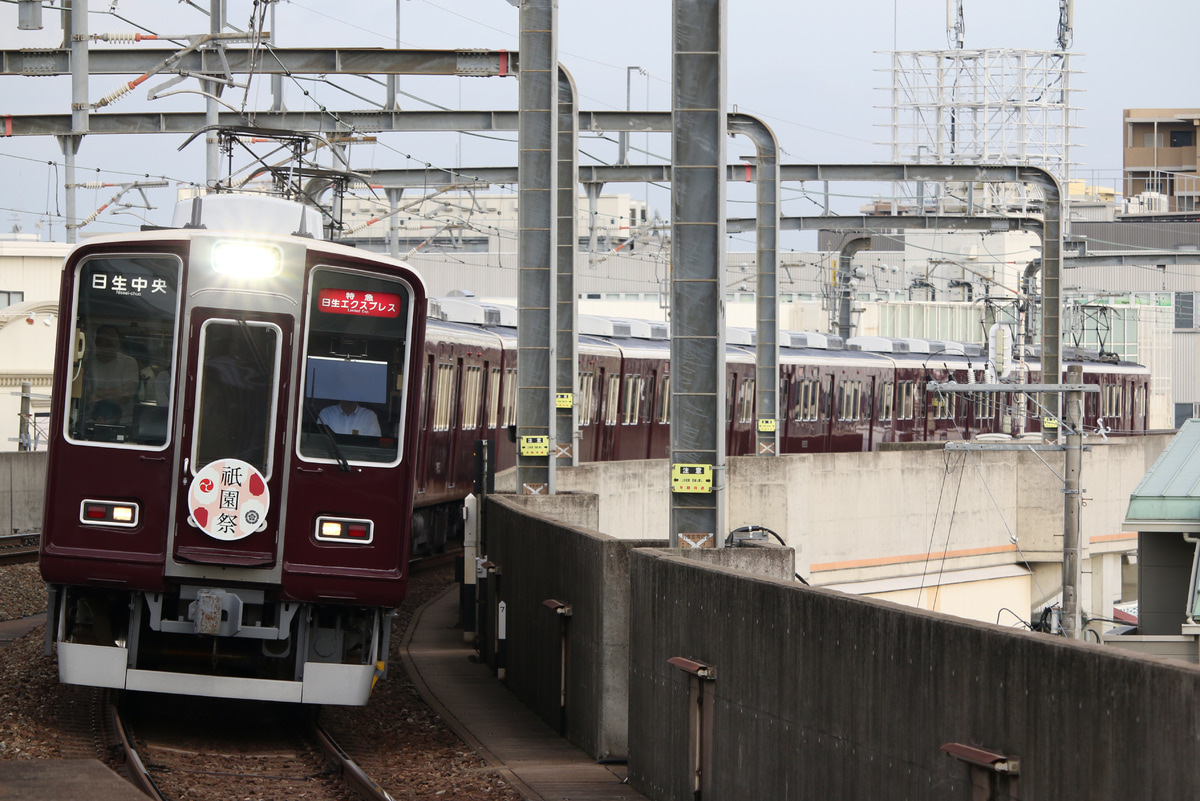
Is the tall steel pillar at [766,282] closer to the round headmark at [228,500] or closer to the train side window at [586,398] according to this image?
the train side window at [586,398]

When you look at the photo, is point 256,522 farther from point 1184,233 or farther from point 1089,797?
point 1184,233

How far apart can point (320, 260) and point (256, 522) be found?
1687mm

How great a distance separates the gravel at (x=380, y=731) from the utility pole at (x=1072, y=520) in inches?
502

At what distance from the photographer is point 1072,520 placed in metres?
25.3

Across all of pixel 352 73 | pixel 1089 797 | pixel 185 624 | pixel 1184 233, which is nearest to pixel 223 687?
pixel 185 624

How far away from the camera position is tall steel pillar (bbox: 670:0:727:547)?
37.1ft

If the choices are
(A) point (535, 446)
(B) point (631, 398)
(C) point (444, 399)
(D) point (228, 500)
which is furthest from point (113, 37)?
(D) point (228, 500)

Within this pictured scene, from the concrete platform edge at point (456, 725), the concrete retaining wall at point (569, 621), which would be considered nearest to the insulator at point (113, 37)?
the concrete platform edge at point (456, 725)

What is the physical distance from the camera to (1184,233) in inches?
3302

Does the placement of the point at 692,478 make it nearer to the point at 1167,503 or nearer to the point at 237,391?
the point at 237,391

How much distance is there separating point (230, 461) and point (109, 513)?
0.79 metres

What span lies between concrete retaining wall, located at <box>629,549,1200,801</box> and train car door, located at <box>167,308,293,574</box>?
2335 millimetres

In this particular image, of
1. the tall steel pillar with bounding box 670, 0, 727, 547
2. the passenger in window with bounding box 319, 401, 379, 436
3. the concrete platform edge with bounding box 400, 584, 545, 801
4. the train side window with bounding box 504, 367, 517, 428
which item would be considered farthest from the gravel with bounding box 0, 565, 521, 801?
the train side window with bounding box 504, 367, 517, 428

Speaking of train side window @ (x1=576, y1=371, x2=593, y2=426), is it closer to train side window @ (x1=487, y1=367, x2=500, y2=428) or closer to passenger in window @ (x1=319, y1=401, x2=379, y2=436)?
train side window @ (x1=487, y1=367, x2=500, y2=428)
